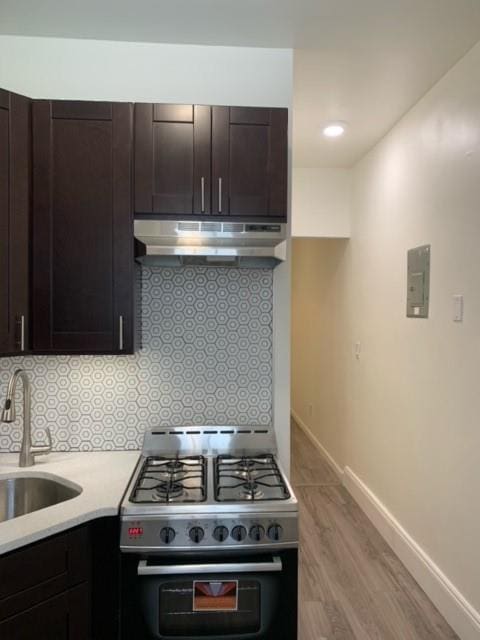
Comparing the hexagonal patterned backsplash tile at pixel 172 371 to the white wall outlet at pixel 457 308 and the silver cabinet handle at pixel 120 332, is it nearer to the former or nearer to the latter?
the silver cabinet handle at pixel 120 332

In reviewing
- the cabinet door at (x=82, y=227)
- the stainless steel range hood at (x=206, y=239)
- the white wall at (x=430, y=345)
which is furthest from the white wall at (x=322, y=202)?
the cabinet door at (x=82, y=227)

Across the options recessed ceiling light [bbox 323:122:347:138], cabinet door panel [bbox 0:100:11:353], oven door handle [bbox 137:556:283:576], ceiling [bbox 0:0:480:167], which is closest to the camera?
oven door handle [bbox 137:556:283:576]

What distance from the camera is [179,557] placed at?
1480 mm

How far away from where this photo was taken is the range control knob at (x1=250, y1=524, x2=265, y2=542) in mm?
1484

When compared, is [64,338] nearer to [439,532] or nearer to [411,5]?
[411,5]

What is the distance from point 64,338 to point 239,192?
0.94 meters

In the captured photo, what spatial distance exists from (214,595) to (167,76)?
218cm

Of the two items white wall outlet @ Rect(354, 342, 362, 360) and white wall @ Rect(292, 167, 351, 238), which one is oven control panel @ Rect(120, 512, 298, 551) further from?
white wall @ Rect(292, 167, 351, 238)

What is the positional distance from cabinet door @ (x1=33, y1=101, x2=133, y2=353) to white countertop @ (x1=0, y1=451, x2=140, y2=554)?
50cm

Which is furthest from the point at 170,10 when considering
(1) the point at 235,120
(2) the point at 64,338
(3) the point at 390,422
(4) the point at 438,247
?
(3) the point at 390,422

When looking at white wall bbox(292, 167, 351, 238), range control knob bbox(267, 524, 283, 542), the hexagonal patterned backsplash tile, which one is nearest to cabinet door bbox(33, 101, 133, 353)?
the hexagonal patterned backsplash tile

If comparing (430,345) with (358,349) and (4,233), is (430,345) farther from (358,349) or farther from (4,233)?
(4,233)

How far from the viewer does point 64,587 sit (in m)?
1.40

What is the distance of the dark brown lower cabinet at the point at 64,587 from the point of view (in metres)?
1.32
